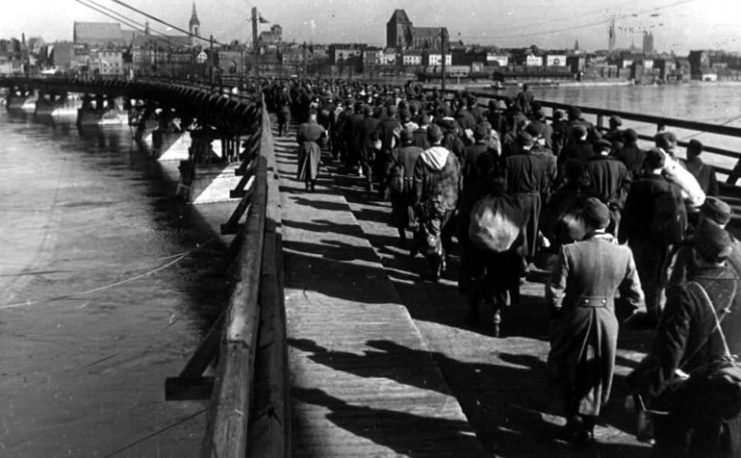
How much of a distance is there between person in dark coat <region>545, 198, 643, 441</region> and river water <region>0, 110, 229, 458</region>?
231 inches

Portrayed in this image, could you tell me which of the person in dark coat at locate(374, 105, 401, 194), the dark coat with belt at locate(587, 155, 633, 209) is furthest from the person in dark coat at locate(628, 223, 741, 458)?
→ the person in dark coat at locate(374, 105, 401, 194)

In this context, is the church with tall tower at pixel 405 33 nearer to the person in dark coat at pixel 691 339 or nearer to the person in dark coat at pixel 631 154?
the person in dark coat at pixel 631 154

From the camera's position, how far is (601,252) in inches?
189

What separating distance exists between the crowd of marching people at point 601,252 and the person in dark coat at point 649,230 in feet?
0.04

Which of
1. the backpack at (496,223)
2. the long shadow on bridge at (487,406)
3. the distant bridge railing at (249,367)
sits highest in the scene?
the backpack at (496,223)

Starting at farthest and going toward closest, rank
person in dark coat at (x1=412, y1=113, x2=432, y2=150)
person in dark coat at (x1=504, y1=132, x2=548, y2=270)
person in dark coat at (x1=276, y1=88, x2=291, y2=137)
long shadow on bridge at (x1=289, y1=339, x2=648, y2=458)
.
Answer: person in dark coat at (x1=276, y1=88, x2=291, y2=137)
person in dark coat at (x1=412, y1=113, x2=432, y2=150)
person in dark coat at (x1=504, y1=132, x2=548, y2=270)
long shadow on bridge at (x1=289, y1=339, x2=648, y2=458)

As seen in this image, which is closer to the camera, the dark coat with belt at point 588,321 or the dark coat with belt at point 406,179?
the dark coat with belt at point 588,321

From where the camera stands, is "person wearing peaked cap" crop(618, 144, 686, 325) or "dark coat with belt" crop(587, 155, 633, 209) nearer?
"person wearing peaked cap" crop(618, 144, 686, 325)

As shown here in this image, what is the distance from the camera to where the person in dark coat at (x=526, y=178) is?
7.92m

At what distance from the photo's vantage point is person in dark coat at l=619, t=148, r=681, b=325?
664cm

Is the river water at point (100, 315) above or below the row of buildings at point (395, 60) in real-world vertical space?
below

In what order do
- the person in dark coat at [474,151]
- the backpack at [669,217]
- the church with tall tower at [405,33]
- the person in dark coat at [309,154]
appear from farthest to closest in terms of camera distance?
1. the church with tall tower at [405,33]
2. the person in dark coat at [309,154]
3. the person in dark coat at [474,151]
4. the backpack at [669,217]

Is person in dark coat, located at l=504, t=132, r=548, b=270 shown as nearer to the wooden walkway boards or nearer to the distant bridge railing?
the wooden walkway boards

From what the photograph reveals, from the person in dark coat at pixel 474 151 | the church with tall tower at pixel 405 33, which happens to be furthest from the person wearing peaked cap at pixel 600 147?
the church with tall tower at pixel 405 33
